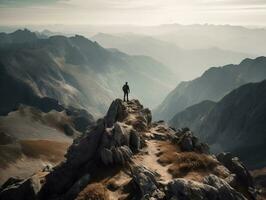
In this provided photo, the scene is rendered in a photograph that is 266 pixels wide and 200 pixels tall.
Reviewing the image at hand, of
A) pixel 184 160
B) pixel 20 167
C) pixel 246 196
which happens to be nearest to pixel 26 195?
pixel 184 160

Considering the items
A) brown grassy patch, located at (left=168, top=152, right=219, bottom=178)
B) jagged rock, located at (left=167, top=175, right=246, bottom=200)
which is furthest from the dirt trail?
jagged rock, located at (left=167, top=175, right=246, bottom=200)

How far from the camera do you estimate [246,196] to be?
60562 mm

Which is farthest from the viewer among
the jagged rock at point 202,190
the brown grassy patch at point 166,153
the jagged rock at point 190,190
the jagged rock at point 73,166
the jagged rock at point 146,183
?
the brown grassy patch at point 166,153

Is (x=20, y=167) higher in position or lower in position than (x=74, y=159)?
lower

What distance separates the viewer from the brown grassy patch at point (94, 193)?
2083 inches

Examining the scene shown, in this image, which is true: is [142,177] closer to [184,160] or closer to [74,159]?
[184,160]

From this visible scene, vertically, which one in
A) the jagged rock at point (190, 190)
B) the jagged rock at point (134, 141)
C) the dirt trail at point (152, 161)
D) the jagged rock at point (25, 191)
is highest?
the jagged rock at point (190, 190)

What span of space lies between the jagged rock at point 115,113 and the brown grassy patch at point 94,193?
33068 millimetres

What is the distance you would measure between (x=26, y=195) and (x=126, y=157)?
18.6m

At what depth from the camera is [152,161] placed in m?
66.1

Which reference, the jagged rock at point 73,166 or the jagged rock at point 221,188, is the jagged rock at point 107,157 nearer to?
the jagged rock at point 73,166

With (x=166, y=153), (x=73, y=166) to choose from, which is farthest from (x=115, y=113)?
(x=73, y=166)

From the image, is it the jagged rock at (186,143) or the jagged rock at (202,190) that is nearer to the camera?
the jagged rock at (202,190)

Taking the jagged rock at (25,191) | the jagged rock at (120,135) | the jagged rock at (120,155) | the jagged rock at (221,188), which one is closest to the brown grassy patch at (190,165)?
the jagged rock at (221,188)
